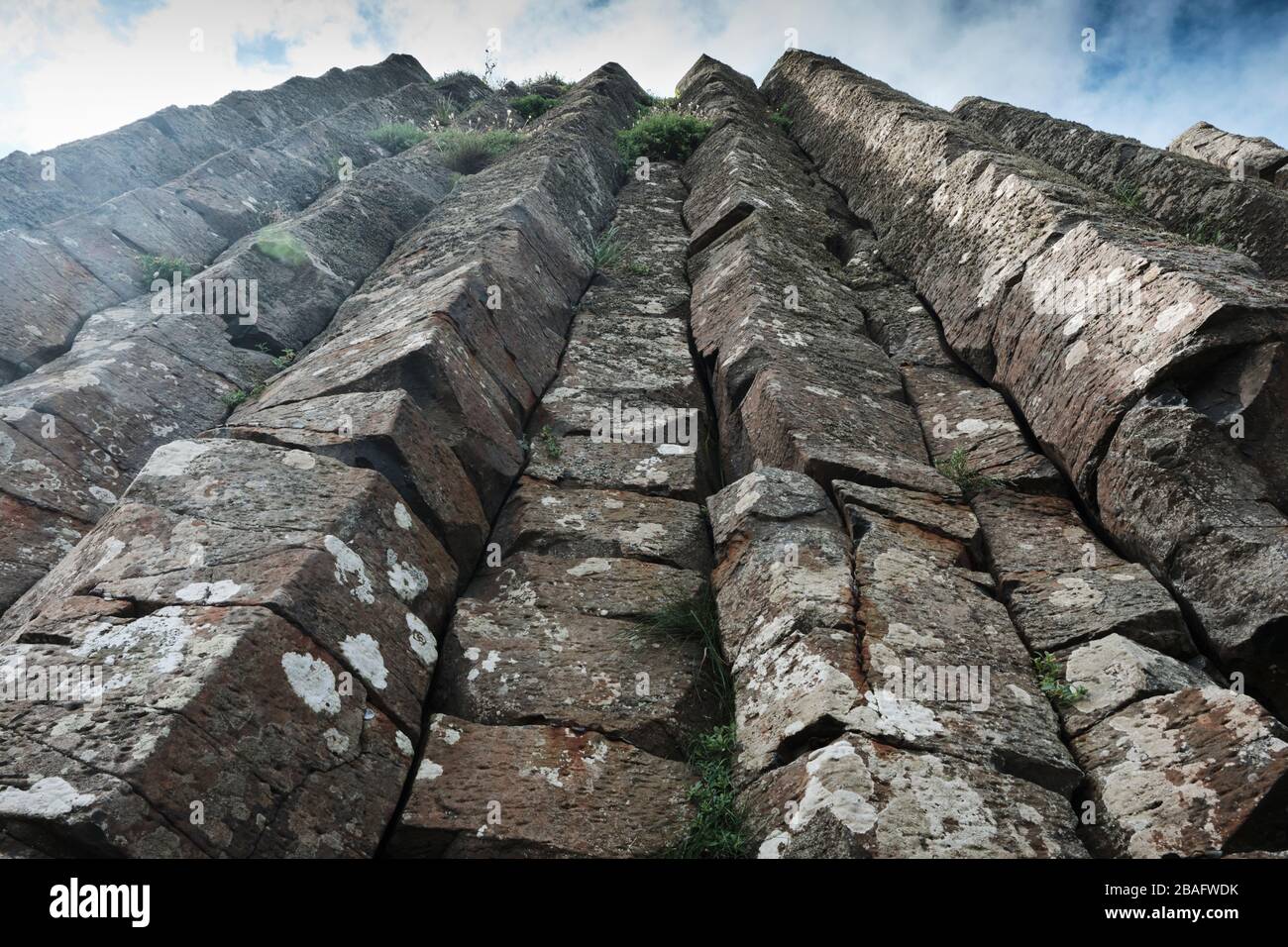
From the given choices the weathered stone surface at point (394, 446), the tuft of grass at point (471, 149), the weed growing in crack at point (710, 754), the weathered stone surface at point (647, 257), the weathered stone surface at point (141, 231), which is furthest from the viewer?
the tuft of grass at point (471, 149)

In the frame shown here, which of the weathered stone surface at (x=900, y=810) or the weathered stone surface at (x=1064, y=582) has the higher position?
the weathered stone surface at (x=1064, y=582)

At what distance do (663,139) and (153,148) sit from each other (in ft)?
21.4

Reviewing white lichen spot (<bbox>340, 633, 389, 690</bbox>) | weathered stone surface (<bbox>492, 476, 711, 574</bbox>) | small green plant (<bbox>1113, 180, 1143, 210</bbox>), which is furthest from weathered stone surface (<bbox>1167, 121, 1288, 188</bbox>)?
white lichen spot (<bbox>340, 633, 389, 690</bbox>)

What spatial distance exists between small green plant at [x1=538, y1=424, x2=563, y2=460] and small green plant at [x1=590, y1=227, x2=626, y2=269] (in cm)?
328

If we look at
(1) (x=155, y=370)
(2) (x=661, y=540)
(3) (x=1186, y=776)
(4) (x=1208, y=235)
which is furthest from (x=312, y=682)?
(4) (x=1208, y=235)

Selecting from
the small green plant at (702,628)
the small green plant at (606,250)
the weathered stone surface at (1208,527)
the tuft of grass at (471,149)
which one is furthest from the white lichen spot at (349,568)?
the tuft of grass at (471,149)

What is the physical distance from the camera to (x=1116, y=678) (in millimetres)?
3725

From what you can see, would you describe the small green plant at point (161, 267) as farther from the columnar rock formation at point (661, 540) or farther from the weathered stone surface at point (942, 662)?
the weathered stone surface at point (942, 662)

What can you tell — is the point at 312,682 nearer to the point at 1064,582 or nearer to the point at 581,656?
the point at 581,656

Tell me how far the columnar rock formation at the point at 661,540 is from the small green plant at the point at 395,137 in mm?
4679

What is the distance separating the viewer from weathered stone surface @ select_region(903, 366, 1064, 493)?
524 cm

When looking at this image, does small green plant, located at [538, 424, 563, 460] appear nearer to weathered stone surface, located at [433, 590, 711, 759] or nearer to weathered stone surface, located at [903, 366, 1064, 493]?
weathered stone surface, located at [433, 590, 711, 759]

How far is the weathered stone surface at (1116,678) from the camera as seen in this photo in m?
3.62
